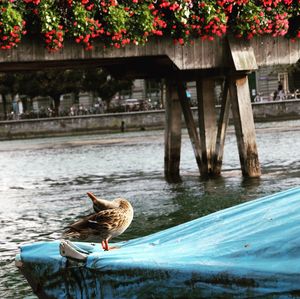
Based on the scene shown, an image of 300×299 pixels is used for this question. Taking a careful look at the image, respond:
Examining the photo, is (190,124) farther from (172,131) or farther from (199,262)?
(199,262)

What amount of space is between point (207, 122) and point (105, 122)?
1551 inches

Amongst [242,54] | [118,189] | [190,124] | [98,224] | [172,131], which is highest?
[242,54]

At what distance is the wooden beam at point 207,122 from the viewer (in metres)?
19.3

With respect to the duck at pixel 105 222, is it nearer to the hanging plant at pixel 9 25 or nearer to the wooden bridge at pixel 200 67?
the hanging plant at pixel 9 25

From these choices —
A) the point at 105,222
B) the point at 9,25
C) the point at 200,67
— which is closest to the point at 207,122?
the point at 200,67

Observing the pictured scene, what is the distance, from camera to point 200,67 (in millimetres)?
17344

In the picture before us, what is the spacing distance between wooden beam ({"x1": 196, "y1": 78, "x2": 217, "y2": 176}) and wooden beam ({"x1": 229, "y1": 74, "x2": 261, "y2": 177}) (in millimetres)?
1122

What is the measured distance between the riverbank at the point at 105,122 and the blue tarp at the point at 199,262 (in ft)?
166

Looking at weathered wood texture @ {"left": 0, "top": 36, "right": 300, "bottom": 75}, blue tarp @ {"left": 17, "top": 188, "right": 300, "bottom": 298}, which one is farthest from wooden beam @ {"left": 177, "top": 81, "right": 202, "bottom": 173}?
blue tarp @ {"left": 17, "top": 188, "right": 300, "bottom": 298}

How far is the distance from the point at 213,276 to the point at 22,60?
36.4ft

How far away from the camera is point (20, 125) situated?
5931cm

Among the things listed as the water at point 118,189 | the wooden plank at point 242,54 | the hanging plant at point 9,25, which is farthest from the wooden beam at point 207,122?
the hanging plant at point 9,25

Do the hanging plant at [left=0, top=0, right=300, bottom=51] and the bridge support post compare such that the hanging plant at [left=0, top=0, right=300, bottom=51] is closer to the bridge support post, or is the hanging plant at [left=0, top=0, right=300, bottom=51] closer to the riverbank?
the bridge support post

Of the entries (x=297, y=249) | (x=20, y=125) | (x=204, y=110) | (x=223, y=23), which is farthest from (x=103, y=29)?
(x=20, y=125)
